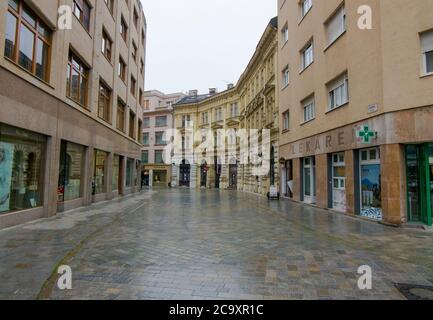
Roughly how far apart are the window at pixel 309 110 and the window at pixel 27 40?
1294 centimetres

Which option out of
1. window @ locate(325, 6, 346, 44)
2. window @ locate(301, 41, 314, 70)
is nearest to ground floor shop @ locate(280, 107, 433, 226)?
window @ locate(325, 6, 346, 44)

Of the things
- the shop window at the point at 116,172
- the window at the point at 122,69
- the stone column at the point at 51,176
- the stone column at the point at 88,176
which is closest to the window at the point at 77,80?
the stone column at the point at 88,176

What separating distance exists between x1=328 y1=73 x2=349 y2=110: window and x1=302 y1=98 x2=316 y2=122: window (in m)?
1.85

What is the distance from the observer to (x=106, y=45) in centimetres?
1872

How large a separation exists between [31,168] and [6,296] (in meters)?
7.40

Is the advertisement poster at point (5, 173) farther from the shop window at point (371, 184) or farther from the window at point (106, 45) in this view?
the shop window at point (371, 184)

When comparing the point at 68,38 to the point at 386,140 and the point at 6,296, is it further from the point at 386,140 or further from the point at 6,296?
the point at 386,140

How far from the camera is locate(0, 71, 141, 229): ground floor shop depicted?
881 centimetres

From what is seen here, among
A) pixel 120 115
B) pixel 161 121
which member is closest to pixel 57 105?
pixel 120 115

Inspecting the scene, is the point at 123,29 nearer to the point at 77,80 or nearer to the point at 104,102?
the point at 104,102

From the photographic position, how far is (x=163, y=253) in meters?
6.30

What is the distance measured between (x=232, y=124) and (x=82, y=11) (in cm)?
2735

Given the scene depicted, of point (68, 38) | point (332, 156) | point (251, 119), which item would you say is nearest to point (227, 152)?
point (251, 119)
